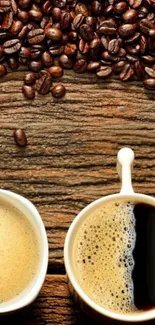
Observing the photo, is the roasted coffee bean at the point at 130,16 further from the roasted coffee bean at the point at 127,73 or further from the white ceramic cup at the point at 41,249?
the white ceramic cup at the point at 41,249

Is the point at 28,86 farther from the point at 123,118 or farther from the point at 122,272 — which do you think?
the point at 122,272

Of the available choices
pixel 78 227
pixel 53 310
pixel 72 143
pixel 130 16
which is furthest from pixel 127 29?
pixel 53 310

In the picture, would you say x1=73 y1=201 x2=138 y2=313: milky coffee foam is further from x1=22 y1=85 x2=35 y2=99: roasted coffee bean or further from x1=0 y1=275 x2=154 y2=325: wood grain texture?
x1=22 y1=85 x2=35 y2=99: roasted coffee bean

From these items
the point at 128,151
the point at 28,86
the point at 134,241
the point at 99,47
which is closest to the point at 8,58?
the point at 28,86

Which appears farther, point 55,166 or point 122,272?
point 55,166

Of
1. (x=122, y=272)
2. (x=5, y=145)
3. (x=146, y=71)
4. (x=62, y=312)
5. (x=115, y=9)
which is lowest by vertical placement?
(x=62, y=312)

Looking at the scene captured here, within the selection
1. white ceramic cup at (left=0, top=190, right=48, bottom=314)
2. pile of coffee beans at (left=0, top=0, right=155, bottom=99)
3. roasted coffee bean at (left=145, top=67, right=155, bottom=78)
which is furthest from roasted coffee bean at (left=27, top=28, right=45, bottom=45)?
white ceramic cup at (left=0, top=190, right=48, bottom=314)

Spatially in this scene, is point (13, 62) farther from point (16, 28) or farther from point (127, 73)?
point (127, 73)

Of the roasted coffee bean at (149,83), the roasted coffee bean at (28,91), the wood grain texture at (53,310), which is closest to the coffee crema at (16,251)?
the wood grain texture at (53,310)
